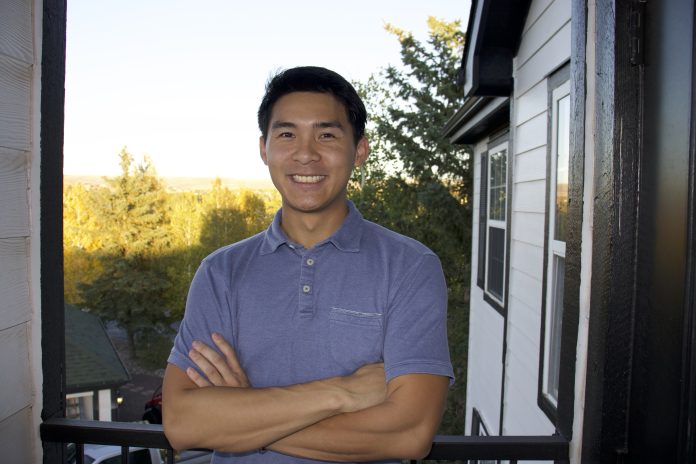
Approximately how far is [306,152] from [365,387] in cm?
75

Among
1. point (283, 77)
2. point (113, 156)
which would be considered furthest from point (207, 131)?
point (283, 77)

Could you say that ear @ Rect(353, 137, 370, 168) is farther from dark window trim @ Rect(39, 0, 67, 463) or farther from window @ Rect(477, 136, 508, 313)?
window @ Rect(477, 136, 508, 313)

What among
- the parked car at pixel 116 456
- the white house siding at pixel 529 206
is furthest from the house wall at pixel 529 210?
the parked car at pixel 116 456

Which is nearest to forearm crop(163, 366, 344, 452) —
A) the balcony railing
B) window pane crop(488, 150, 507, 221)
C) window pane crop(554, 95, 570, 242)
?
the balcony railing

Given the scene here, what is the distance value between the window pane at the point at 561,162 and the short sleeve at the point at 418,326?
1.90 meters

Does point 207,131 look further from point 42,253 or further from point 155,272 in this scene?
point 42,253

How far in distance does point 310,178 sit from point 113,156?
81.7 ft

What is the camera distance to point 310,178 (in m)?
1.65

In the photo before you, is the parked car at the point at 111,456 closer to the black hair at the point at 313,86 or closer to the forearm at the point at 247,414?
the forearm at the point at 247,414

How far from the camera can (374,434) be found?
4.28 feet

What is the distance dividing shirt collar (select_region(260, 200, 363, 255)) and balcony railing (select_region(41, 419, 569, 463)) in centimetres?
64

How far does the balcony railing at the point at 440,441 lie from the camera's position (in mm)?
1448

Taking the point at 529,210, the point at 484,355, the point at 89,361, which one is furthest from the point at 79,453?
the point at 89,361

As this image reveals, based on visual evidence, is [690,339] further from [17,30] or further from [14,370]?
[17,30]
